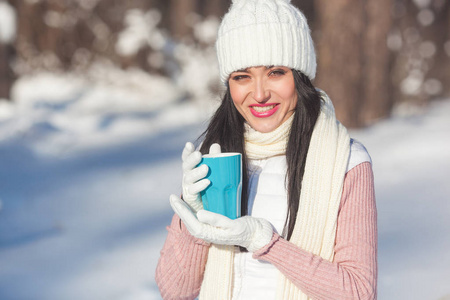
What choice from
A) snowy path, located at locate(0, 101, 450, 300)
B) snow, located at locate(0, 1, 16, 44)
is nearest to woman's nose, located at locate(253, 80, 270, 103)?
snowy path, located at locate(0, 101, 450, 300)

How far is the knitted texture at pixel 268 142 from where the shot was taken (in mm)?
1795

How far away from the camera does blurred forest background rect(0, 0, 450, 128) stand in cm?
709

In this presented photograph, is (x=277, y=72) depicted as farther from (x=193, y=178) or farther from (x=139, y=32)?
(x=139, y=32)

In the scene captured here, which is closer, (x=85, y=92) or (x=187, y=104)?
(x=187, y=104)

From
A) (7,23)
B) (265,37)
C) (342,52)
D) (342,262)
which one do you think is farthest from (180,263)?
(7,23)

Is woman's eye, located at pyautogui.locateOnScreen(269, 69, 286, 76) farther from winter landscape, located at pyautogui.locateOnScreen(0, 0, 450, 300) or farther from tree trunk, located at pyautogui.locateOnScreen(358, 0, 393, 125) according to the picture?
tree trunk, located at pyautogui.locateOnScreen(358, 0, 393, 125)

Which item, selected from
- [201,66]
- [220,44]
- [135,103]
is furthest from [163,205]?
[135,103]

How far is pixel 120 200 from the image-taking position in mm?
5676

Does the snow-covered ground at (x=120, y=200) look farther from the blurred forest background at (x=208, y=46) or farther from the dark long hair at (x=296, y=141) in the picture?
the blurred forest background at (x=208, y=46)

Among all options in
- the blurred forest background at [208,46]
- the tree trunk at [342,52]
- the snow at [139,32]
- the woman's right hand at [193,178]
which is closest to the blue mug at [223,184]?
the woman's right hand at [193,178]

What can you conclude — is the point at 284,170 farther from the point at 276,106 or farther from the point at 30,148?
the point at 30,148

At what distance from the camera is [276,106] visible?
5.77ft

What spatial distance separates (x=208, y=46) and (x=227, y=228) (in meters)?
10.3

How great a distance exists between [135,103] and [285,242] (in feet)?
36.5
